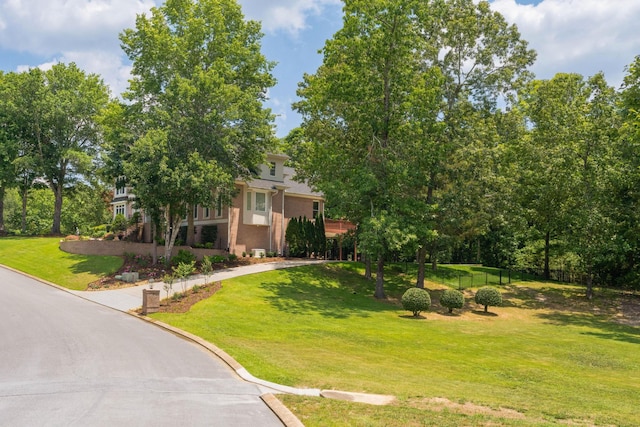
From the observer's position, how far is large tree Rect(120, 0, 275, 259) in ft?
96.6

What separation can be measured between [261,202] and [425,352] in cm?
2561

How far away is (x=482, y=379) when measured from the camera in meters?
11.7

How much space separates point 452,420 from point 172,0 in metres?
33.6

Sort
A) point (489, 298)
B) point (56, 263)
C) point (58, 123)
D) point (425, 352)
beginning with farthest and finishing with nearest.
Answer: point (58, 123), point (56, 263), point (489, 298), point (425, 352)

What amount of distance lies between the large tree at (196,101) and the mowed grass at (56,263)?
181 inches

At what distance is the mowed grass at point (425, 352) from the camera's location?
8188 mm

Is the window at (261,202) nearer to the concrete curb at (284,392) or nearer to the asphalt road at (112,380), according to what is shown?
the asphalt road at (112,380)

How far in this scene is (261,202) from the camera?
1532 inches

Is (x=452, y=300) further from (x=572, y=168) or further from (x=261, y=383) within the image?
(x=261, y=383)

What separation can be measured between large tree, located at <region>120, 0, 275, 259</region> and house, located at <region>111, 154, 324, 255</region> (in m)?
3.43

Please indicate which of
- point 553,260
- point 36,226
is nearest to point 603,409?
point 553,260

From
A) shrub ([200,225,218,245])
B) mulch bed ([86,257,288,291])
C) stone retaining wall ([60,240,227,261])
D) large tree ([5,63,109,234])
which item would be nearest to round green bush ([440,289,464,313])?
mulch bed ([86,257,288,291])

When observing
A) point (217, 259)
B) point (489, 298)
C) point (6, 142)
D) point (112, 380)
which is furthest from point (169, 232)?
point (112, 380)

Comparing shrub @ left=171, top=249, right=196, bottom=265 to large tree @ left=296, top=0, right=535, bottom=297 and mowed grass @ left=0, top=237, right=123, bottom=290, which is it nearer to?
mowed grass @ left=0, top=237, right=123, bottom=290
